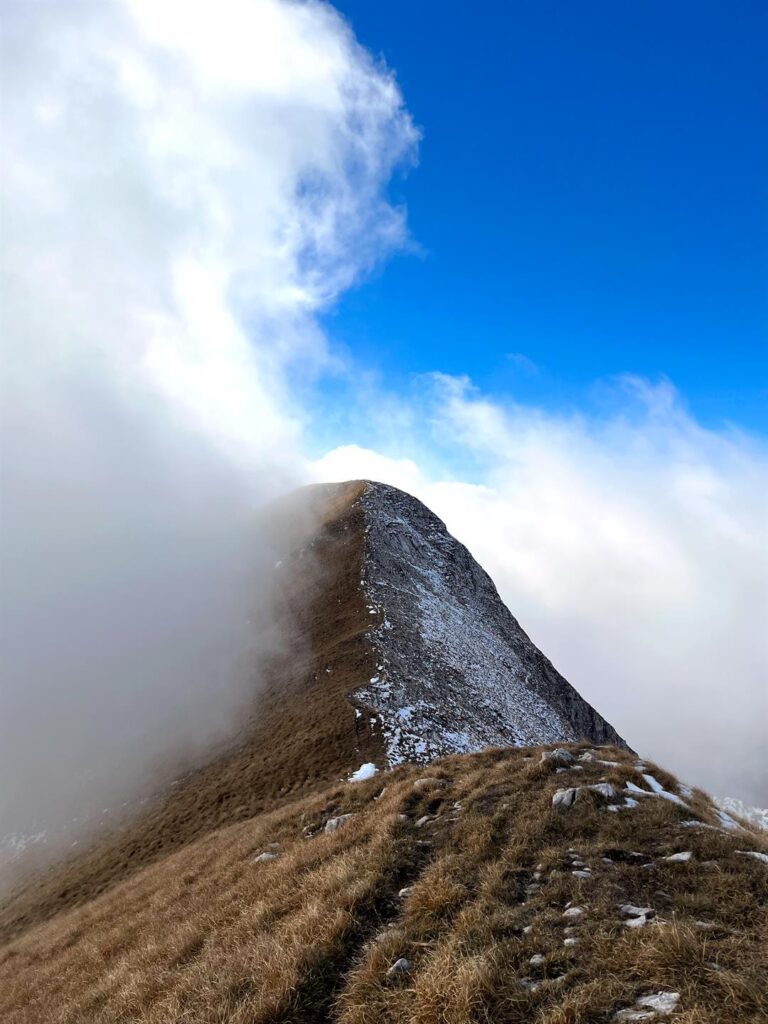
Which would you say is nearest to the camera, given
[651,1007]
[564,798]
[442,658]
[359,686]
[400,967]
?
[651,1007]

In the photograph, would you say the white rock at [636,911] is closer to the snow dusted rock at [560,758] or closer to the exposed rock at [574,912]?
the exposed rock at [574,912]

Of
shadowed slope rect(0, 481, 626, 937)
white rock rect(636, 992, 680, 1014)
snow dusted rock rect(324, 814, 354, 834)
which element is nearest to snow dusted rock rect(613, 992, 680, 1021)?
white rock rect(636, 992, 680, 1014)

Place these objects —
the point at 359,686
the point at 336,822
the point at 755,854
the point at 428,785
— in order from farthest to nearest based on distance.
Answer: the point at 359,686
the point at 336,822
the point at 428,785
the point at 755,854

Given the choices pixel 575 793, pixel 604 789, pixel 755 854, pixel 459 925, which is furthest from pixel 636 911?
pixel 604 789

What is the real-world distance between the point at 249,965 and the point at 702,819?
901cm

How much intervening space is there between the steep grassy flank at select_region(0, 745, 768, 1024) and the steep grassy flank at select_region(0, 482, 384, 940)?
14141 mm

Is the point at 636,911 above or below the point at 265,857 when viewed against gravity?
above

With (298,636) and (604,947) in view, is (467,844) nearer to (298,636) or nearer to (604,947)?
(604,947)

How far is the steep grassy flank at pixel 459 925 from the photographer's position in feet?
19.8

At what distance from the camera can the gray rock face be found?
34.3 metres

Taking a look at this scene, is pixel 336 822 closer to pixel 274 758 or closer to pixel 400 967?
pixel 400 967

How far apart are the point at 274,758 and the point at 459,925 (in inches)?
1068

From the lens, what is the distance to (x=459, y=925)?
25.0 feet

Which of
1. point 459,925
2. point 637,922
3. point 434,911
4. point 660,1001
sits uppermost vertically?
point 637,922
